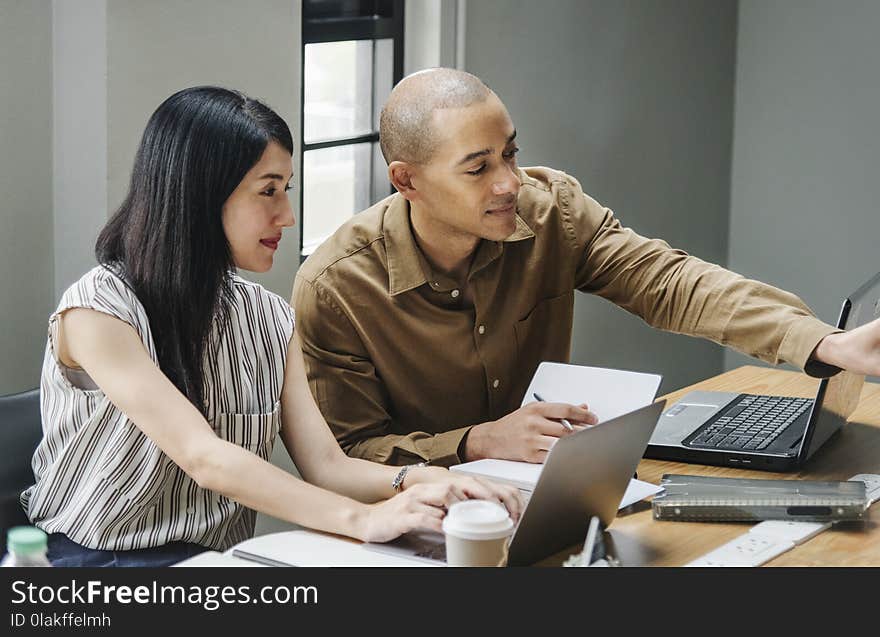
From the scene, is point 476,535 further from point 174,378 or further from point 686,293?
point 686,293

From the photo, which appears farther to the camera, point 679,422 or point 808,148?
point 808,148

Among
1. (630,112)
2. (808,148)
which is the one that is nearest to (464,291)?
(630,112)

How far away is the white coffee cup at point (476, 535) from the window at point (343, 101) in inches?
64.4

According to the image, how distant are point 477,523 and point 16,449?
757 millimetres

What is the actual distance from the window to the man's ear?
0.80 meters

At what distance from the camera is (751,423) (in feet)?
6.57

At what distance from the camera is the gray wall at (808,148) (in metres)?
4.18

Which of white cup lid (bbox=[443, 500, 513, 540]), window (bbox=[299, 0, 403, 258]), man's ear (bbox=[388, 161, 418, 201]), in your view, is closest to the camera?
white cup lid (bbox=[443, 500, 513, 540])

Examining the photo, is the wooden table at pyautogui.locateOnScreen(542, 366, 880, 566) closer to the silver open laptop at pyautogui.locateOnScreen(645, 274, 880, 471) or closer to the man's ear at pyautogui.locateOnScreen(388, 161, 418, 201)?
the silver open laptop at pyautogui.locateOnScreen(645, 274, 880, 471)

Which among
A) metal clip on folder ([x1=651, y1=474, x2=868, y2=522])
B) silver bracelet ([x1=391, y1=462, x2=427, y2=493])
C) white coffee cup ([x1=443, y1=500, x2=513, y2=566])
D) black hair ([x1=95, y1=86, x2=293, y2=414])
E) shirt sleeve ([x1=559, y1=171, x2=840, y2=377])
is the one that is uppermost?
black hair ([x1=95, y1=86, x2=293, y2=414])

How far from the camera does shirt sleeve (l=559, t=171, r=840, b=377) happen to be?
1.91m

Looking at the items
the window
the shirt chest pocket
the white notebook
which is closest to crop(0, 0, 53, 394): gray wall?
the shirt chest pocket
